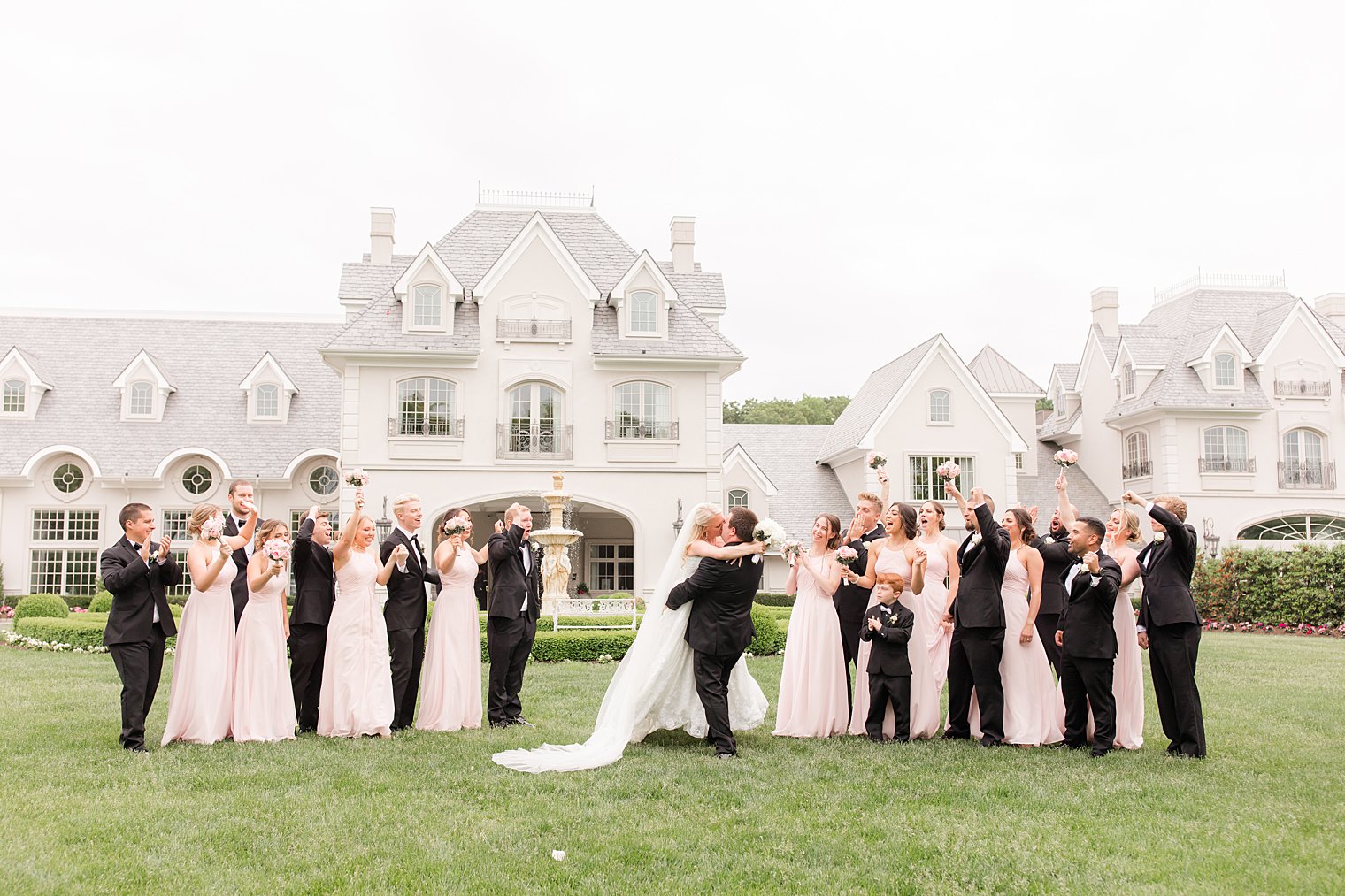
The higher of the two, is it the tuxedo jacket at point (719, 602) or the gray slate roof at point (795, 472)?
the gray slate roof at point (795, 472)

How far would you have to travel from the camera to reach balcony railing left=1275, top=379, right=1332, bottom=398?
112ft

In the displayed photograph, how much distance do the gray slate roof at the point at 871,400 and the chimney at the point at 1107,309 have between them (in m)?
8.68

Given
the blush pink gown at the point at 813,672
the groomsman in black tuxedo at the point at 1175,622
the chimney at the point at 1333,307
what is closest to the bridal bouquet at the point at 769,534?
the blush pink gown at the point at 813,672

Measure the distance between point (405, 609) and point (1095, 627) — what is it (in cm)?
614

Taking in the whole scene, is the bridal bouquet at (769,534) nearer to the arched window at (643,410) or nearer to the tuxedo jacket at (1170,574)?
the tuxedo jacket at (1170,574)

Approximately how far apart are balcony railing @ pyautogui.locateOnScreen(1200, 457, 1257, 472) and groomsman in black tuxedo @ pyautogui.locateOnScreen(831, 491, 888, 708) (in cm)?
2787

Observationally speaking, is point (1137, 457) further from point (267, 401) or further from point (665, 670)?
point (665, 670)

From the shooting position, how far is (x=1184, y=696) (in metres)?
8.41

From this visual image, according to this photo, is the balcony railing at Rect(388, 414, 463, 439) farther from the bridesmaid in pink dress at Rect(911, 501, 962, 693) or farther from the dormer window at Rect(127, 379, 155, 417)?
the bridesmaid in pink dress at Rect(911, 501, 962, 693)

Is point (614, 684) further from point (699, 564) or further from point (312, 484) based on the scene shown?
point (312, 484)

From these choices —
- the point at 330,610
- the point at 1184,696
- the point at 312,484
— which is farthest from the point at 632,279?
the point at 1184,696

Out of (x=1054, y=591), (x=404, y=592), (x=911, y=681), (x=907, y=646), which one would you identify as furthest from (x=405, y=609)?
(x=1054, y=591)

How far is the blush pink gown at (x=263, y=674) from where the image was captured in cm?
901

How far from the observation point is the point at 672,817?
6555mm
